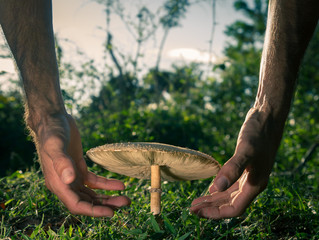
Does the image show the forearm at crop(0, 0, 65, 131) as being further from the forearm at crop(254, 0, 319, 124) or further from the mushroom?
the forearm at crop(254, 0, 319, 124)

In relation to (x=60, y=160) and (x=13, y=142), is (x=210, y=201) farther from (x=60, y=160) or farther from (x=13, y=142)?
(x=13, y=142)

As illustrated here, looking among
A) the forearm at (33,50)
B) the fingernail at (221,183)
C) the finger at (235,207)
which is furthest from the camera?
the forearm at (33,50)

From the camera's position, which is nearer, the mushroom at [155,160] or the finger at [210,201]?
the mushroom at [155,160]

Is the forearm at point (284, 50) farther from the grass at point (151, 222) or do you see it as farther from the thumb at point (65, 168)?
the thumb at point (65, 168)

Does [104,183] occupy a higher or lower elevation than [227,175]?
lower

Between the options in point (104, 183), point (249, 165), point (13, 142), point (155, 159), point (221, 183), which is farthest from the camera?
point (13, 142)

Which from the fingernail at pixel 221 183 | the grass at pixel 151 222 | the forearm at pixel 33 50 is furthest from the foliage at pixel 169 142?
the forearm at pixel 33 50

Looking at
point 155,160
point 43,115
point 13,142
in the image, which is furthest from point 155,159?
point 13,142

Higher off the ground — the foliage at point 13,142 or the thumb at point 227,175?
A: the thumb at point 227,175
